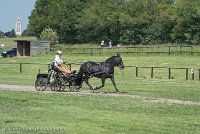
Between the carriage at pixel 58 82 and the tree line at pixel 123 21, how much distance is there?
6115 centimetres

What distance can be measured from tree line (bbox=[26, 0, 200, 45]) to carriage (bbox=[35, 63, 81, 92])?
6115 cm

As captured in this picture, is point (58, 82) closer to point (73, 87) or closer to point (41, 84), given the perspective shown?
point (73, 87)

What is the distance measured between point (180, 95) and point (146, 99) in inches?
121

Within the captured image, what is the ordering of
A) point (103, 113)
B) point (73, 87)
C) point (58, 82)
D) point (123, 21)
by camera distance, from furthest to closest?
point (123, 21) → point (73, 87) → point (58, 82) → point (103, 113)

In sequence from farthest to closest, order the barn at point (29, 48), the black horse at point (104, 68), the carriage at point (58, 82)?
the barn at point (29, 48) < the carriage at point (58, 82) < the black horse at point (104, 68)

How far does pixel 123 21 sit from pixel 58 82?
3209 inches

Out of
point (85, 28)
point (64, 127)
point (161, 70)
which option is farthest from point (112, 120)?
point (85, 28)

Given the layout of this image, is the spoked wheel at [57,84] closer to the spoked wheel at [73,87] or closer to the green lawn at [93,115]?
the spoked wheel at [73,87]

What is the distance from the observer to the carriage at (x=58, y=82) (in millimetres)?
27719

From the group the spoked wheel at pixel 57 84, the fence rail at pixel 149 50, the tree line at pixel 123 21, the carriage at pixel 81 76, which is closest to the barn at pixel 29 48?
the fence rail at pixel 149 50

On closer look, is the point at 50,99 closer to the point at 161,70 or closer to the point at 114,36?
the point at 161,70

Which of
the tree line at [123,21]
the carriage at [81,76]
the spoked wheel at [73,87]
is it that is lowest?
the spoked wheel at [73,87]

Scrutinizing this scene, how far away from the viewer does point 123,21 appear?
108562mm

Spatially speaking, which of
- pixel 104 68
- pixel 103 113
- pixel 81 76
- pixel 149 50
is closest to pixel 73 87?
pixel 81 76
